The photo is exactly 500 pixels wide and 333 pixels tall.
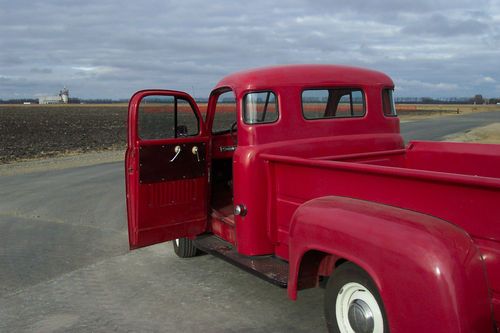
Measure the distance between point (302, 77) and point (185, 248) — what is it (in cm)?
222

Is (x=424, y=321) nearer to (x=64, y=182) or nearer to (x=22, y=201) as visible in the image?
(x=22, y=201)

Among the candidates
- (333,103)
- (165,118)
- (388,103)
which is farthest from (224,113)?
(388,103)

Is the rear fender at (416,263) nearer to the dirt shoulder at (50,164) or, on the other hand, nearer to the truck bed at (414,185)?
the truck bed at (414,185)

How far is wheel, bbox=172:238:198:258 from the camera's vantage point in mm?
5348

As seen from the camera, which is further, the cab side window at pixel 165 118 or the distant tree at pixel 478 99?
the distant tree at pixel 478 99

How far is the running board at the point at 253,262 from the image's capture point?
373 centimetres

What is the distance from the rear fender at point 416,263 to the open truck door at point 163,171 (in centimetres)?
200

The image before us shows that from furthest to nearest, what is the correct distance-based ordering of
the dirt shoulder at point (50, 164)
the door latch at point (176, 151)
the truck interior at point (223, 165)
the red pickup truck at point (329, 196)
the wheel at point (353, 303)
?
the dirt shoulder at point (50, 164) → the truck interior at point (223, 165) → the door latch at point (176, 151) → the wheel at point (353, 303) → the red pickup truck at point (329, 196)

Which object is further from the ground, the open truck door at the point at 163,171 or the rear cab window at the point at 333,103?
the rear cab window at the point at 333,103

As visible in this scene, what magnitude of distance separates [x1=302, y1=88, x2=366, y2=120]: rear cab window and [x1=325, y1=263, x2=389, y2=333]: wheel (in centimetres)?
192

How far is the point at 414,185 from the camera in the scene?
2.82m

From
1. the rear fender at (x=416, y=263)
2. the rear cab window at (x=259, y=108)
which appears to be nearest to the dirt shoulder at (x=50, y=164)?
the rear cab window at (x=259, y=108)

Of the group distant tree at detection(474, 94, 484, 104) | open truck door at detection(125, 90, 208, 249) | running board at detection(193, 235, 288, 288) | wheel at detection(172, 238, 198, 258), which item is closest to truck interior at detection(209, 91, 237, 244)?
running board at detection(193, 235, 288, 288)

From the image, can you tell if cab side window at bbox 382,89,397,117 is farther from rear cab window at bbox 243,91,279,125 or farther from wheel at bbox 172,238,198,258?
Answer: wheel at bbox 172,238,198,258
